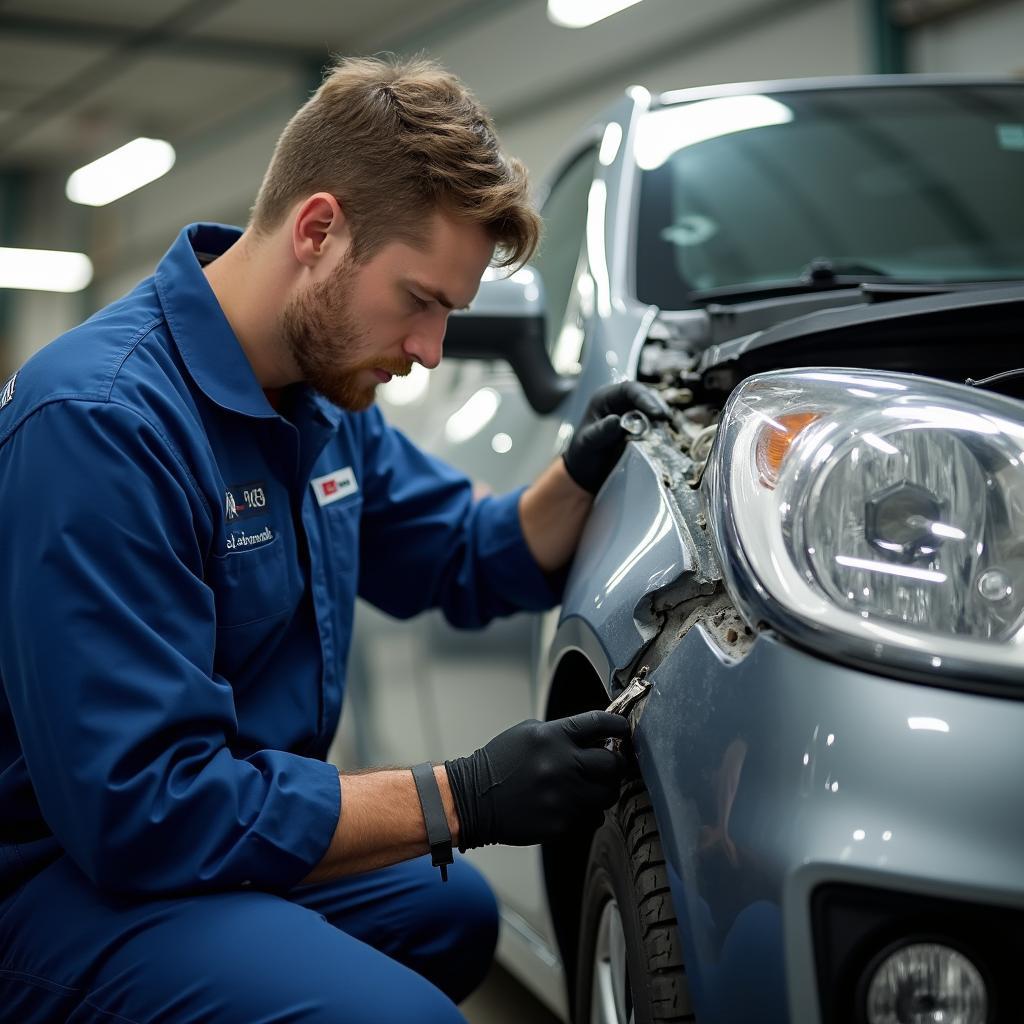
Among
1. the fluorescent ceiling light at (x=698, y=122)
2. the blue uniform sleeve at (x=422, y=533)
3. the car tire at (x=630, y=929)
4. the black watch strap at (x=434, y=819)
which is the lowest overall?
the car tire at (x=630, y=929)

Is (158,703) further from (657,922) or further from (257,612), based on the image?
(657,922)

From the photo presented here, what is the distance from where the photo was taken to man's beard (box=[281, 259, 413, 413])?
55.5 inches

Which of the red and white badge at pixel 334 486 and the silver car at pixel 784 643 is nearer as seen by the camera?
the silver car at pixel 784 643

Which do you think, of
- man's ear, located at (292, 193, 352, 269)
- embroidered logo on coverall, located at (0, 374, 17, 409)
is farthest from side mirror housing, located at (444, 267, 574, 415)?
embroidered logo on coverall, located at (0, 374, 17, 409)

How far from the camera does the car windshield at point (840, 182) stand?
1.79 m

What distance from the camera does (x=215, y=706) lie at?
118 centimetres

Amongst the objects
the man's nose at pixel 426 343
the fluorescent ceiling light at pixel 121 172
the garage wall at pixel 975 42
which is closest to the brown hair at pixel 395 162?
the man's nose at pixel 426 343

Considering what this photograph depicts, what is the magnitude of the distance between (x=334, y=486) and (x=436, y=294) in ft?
1.01

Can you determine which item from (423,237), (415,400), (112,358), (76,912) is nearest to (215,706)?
(76,912)

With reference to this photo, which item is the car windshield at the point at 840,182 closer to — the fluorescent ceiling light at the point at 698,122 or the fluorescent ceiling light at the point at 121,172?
the fluorescent ceiling light at the point at 698,122

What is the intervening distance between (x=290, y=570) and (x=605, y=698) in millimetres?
411

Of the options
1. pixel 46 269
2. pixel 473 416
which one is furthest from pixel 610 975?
pixel 46 269

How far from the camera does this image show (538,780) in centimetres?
113

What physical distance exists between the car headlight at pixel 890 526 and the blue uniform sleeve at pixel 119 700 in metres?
0.51
